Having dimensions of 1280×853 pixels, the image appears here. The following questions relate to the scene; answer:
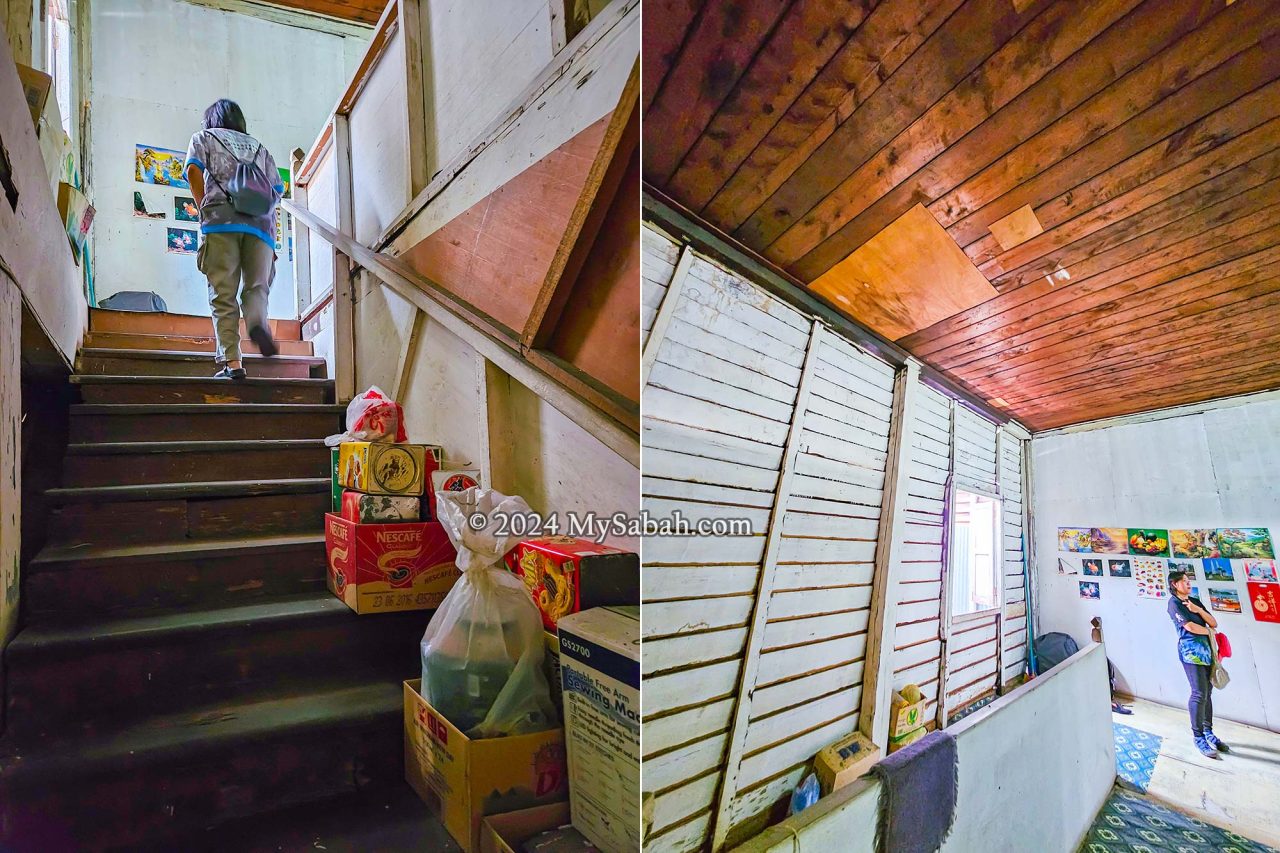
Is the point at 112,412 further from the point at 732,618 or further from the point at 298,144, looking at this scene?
the point at 732,618

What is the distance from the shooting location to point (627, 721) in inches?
32.8

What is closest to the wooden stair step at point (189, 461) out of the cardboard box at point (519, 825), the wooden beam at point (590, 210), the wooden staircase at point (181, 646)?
the wooden staircase at point (181, 646)

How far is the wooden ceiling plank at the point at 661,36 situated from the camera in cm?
52

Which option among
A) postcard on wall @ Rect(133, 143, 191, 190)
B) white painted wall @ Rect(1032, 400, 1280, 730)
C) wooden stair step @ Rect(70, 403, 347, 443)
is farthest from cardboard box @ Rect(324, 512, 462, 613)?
white painted wall @ Rect(1032, 400, 1280, 730)

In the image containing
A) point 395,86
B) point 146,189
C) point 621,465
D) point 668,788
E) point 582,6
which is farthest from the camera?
point 395,86

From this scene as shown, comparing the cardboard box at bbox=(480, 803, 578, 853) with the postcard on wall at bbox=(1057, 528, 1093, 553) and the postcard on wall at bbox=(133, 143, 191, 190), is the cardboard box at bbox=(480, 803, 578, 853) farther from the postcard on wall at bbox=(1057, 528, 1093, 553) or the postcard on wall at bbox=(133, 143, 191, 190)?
the postcard on wall at bbox=(133, 143, 191, 190)

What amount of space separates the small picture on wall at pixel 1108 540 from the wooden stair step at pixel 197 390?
2504 mm

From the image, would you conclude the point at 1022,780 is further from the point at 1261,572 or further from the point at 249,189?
the point at 249,189

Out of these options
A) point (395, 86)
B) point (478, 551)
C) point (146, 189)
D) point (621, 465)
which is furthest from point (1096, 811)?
point (395, 86)

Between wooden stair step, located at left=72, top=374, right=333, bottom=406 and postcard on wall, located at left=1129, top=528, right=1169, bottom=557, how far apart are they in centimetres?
253

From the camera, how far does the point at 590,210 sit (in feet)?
3.58

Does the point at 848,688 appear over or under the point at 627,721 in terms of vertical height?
over

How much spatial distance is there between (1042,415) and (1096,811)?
0.36 metres

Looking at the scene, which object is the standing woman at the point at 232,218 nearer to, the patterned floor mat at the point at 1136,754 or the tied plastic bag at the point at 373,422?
the tied plastic bag at the point at 373,422
